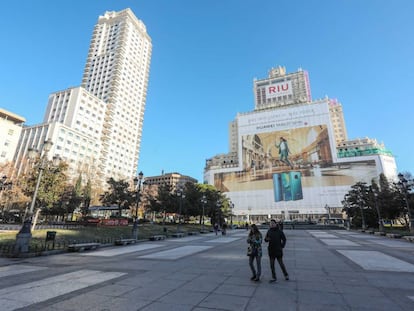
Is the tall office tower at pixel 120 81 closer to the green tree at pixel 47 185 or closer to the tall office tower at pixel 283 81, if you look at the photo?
the tall office tower at pixel 283 81

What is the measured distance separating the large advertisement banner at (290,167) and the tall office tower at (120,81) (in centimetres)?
4504

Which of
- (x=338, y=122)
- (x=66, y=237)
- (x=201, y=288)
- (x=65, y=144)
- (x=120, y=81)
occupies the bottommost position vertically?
(x=201, y=288)

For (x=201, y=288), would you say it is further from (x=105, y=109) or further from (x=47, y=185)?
(x=105, y=109)

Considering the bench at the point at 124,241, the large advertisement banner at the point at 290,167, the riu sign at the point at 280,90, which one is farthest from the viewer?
the riu sign at the point at 280,90

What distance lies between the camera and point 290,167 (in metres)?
99.6

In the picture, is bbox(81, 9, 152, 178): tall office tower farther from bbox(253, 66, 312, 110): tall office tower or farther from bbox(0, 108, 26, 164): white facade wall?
bbox(253, 66, 312, 110): tall office tower

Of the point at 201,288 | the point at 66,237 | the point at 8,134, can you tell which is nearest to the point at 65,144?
the point at 8,134

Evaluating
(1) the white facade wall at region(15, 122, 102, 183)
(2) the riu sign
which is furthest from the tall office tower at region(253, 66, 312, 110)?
(1) the white facade wall at region(15, 122, 102, 183)

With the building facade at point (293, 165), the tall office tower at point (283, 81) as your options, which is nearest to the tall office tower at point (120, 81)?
the building facade at point (293, 165)

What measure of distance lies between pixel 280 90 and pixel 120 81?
75.2 m

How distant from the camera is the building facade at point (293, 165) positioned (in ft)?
297

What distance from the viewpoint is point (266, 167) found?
10356 cm

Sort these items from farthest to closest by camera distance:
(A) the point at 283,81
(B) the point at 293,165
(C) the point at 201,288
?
(A) the point at 283,81 → (B) the point at 293,165 → (C) the point at 201,288

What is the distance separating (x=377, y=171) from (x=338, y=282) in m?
101
